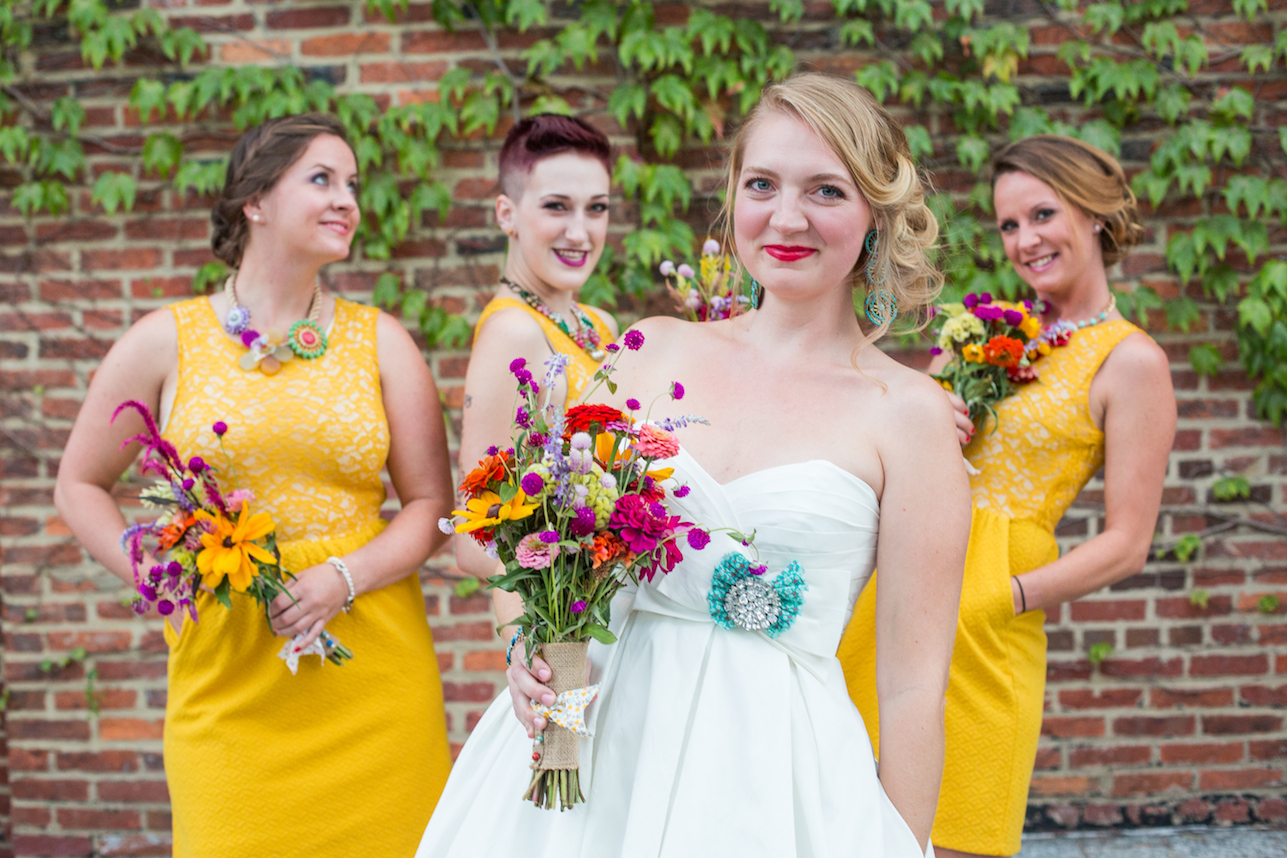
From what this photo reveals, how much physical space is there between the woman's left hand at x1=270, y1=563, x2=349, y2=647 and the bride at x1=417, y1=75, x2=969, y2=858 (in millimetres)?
754

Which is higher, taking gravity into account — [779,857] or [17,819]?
[779,857]

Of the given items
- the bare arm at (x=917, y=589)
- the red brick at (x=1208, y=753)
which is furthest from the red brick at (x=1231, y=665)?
the bare arm at (x=917, y=589)

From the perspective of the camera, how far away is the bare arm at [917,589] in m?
1.54

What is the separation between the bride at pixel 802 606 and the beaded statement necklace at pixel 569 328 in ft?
2.70

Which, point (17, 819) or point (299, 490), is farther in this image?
point (17, 819)

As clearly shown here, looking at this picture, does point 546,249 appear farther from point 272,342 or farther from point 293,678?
point 293,678

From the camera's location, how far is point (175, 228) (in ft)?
11.9

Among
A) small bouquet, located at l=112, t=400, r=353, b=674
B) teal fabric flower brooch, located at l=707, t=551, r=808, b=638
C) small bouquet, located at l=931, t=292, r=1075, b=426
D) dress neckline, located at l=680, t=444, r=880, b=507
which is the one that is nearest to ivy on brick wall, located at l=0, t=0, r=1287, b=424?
small bouquet, located at l=931, t=292, r=1075, b=426

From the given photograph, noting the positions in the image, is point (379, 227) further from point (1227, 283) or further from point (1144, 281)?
point (1227, 283)

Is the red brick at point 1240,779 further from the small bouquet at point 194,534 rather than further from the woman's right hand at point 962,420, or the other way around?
the small bouquet at point 194,534

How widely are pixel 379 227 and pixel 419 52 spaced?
665mm

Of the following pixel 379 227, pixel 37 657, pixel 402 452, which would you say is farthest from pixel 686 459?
pixel 37 657

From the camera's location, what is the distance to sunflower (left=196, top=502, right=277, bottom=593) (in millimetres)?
1983

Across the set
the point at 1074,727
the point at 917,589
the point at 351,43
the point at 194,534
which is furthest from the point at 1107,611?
the point at 351,43
